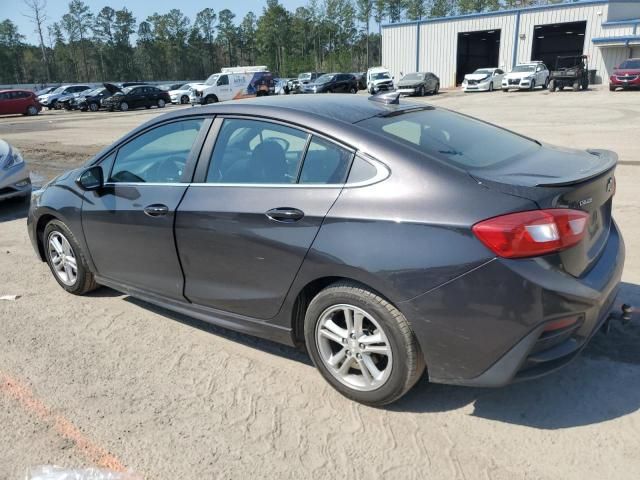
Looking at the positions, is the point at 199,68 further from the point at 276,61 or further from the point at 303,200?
the point at 303,200

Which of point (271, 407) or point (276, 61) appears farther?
point (276, 61)

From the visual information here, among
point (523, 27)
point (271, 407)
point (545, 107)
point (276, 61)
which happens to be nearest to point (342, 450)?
point (271, 407)

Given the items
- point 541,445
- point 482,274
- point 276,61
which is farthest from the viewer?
point 276,61

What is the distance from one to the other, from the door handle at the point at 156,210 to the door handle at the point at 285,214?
84 centimetres

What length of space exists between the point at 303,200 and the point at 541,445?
166cm

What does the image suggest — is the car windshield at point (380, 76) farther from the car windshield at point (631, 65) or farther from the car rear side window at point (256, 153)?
the car rear side window at point (256, 153)

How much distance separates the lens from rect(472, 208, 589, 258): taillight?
2285 millimetres

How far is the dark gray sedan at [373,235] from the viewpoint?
2.35m

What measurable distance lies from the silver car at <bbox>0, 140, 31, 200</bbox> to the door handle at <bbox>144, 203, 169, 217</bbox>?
17.3 feet

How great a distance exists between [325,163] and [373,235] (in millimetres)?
537

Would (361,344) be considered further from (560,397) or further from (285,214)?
(560,397)

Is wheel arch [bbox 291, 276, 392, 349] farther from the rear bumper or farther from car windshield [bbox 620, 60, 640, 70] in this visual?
car windshield [bbox 620, 60, 640, 70]

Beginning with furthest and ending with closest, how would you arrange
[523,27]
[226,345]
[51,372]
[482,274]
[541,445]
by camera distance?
[523,27]
[226,345]
[51,372]
[541,445]
[482,274]

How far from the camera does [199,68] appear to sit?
113938 mm
